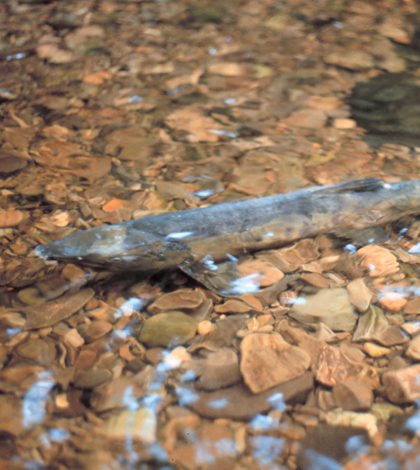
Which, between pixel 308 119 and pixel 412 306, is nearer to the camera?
pixel 412 306

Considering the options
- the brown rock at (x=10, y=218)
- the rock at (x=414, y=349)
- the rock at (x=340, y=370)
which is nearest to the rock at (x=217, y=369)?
the rock at (x=340, y=370)

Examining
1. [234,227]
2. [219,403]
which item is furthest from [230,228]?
[219,403]

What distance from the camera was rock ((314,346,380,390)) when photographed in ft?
7.79

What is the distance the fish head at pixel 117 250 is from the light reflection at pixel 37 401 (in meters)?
0.85

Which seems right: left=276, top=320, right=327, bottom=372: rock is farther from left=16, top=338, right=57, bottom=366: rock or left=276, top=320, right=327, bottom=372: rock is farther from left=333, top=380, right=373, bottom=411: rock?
left=16, top=338, right=57, bottom=366: rock

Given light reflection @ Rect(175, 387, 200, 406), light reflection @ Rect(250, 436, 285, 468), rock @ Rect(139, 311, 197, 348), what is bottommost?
light reflection @ Rect(250, 436, 285, 468)

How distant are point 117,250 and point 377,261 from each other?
6.40ft

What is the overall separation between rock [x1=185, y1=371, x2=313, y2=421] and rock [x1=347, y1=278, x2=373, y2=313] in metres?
0.74

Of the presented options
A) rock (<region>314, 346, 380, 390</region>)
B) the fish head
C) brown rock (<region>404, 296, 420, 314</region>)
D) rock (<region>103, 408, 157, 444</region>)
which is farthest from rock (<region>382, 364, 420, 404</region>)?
the fish head

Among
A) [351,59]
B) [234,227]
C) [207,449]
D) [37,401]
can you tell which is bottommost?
[207,449]

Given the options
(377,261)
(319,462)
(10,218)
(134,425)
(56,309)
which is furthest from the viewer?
(10,218)

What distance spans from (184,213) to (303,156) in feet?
5.23

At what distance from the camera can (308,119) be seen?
470 centimetres

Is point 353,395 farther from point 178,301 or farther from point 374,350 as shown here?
point 178,301
